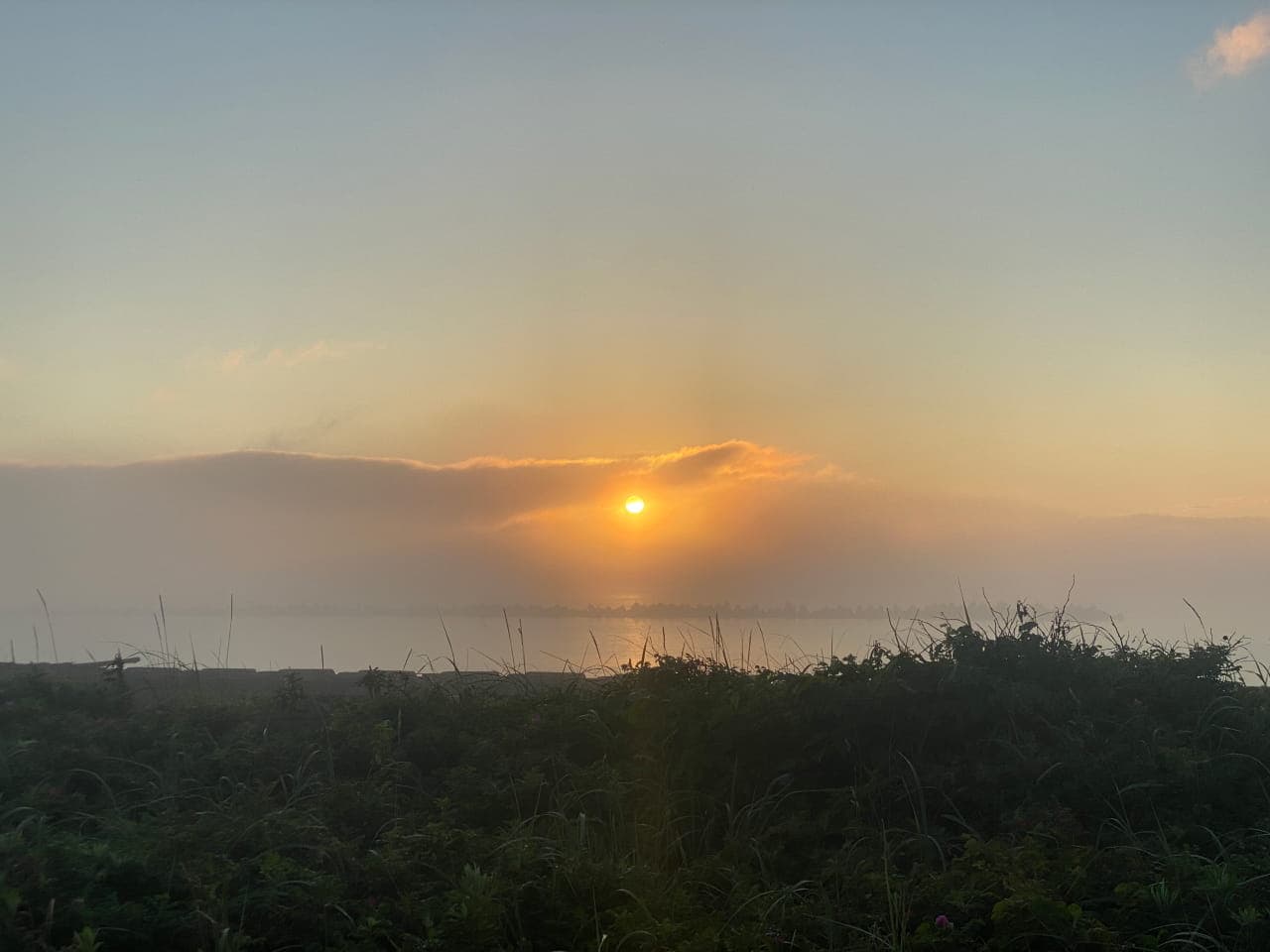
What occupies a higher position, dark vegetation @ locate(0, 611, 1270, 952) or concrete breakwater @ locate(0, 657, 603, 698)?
concrete breakwater @ locate(0, 657, 603, 698)

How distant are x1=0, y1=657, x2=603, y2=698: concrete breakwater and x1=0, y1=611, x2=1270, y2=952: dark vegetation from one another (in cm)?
25

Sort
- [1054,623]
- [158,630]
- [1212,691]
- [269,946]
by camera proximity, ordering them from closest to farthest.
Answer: [269,946]
[1212,691]
[1054,623]
[158,630]

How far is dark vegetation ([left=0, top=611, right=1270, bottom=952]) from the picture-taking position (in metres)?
5.92

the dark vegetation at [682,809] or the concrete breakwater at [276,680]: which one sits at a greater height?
the concrete breakwater at [276,680]

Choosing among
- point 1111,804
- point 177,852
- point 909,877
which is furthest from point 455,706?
point 1111,804

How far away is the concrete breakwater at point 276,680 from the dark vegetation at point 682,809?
0.82 ft

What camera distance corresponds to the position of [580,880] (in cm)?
645

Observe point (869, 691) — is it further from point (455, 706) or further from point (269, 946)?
point (269, 946)

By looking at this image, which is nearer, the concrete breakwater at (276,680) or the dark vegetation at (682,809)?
the dark vegetation at (682,809)

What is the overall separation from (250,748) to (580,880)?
3.65m

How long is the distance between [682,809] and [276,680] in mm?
6142

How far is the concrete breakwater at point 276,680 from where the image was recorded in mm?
10656

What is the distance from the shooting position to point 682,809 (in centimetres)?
840

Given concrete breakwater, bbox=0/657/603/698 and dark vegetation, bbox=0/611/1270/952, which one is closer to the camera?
dark vegetation, bbox=0/611/1270/952
